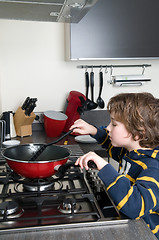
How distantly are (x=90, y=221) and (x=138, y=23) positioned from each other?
164 centimetres

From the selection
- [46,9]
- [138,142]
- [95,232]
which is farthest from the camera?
[46,9]

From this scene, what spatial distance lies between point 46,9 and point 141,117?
26.8 inches

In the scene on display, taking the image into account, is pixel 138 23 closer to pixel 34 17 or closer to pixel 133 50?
pixel 133 50

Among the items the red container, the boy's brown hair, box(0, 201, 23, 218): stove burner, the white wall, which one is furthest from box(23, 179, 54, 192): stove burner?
the white wall

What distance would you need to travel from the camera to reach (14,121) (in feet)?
7.16

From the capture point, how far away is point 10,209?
899mm

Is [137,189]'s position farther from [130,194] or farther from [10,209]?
[10,209]

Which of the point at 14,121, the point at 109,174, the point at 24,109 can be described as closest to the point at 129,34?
the point at 24,109

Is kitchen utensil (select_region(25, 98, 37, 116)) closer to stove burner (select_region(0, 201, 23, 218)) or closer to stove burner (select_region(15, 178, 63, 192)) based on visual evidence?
stove burner (select_region(15, 178, 63, 192))

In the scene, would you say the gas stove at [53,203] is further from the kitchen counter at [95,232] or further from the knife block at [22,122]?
the knife block at [22,122]

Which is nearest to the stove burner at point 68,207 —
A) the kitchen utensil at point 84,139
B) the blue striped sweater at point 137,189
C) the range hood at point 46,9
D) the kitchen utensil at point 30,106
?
the blue striped sweater at point 137,189

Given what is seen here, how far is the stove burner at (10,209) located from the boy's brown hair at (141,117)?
20.7 inches

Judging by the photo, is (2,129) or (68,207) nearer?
(68,207)

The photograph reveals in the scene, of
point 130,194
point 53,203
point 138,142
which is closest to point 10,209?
point 53,203
